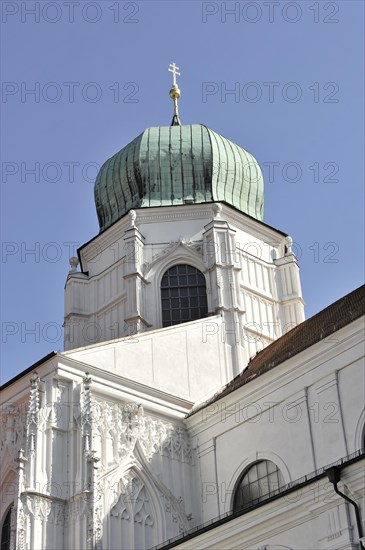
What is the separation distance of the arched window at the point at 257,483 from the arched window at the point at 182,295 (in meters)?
6.85

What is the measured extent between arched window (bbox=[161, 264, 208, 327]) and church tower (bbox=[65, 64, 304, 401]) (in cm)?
3

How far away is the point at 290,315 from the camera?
2823 cm

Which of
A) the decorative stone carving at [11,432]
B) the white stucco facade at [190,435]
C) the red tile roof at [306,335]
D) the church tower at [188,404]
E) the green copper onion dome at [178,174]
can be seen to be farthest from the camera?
the green copper onion dome at [178,174]

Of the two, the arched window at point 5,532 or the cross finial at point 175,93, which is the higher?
the cross finial at point 175,93

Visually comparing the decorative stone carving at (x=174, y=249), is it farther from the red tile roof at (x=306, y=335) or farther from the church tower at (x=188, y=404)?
the red tile roof at (x=306, y=335)

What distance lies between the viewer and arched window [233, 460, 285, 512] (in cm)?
2002

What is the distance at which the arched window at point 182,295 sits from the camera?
2700cm

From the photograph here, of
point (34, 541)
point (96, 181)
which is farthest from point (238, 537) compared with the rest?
point (96, 181)

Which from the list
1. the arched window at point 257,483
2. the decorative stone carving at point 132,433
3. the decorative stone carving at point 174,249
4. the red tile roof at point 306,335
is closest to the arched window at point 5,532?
the decorative stone carving at point 132,433

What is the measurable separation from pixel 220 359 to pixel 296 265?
213 inches

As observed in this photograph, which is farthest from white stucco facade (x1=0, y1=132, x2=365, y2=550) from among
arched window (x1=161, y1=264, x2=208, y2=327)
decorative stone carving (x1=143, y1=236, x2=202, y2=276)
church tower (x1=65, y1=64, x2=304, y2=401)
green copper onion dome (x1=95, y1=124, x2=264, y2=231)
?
green copper onion dome (x1=95, y1=124, x2=264, y2=231)

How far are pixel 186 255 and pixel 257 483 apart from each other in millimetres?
8995

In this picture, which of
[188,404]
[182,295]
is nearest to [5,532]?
[188,404]

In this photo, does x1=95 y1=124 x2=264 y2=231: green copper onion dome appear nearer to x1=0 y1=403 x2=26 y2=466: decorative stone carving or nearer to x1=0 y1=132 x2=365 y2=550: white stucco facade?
x1=0 y1=132 x2=365 y2=550: white stucco facade
